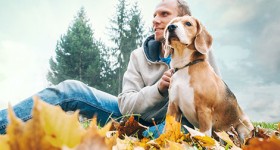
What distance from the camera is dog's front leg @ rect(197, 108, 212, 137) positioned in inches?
114

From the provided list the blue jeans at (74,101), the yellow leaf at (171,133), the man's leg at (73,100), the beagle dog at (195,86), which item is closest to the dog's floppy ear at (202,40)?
the beagle dog at (195,86)

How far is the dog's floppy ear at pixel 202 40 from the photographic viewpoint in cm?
312

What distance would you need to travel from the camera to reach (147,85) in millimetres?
3996

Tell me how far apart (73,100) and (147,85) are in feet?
3.35

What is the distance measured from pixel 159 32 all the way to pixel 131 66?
0.58 m

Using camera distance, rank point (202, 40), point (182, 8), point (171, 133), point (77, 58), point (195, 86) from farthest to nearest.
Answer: point (77, 58)
point (182, 8)
point (202, 40)
point (195, 86)
point (171, 133)

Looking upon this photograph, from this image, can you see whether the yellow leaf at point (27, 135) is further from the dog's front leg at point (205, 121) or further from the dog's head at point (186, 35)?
the dog's head at point (186, 35)

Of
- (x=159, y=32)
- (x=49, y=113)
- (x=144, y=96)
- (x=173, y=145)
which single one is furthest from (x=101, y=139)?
(x=159, y=32)

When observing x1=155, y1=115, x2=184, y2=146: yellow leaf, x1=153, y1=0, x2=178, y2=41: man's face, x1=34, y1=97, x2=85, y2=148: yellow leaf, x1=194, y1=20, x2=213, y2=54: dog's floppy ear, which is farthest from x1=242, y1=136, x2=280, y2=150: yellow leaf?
x1=153, y1=0, x2=178, y2=41: man's face

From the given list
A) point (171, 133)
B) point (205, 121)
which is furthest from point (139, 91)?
point (171, 133)

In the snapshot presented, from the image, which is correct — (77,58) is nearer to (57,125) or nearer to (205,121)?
(205,121)

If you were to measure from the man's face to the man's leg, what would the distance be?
0.97 metres

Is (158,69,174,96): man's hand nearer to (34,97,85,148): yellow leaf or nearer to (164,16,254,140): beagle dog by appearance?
(164,16,254,140): beagle dog

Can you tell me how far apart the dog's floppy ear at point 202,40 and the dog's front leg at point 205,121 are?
0.57 metres
